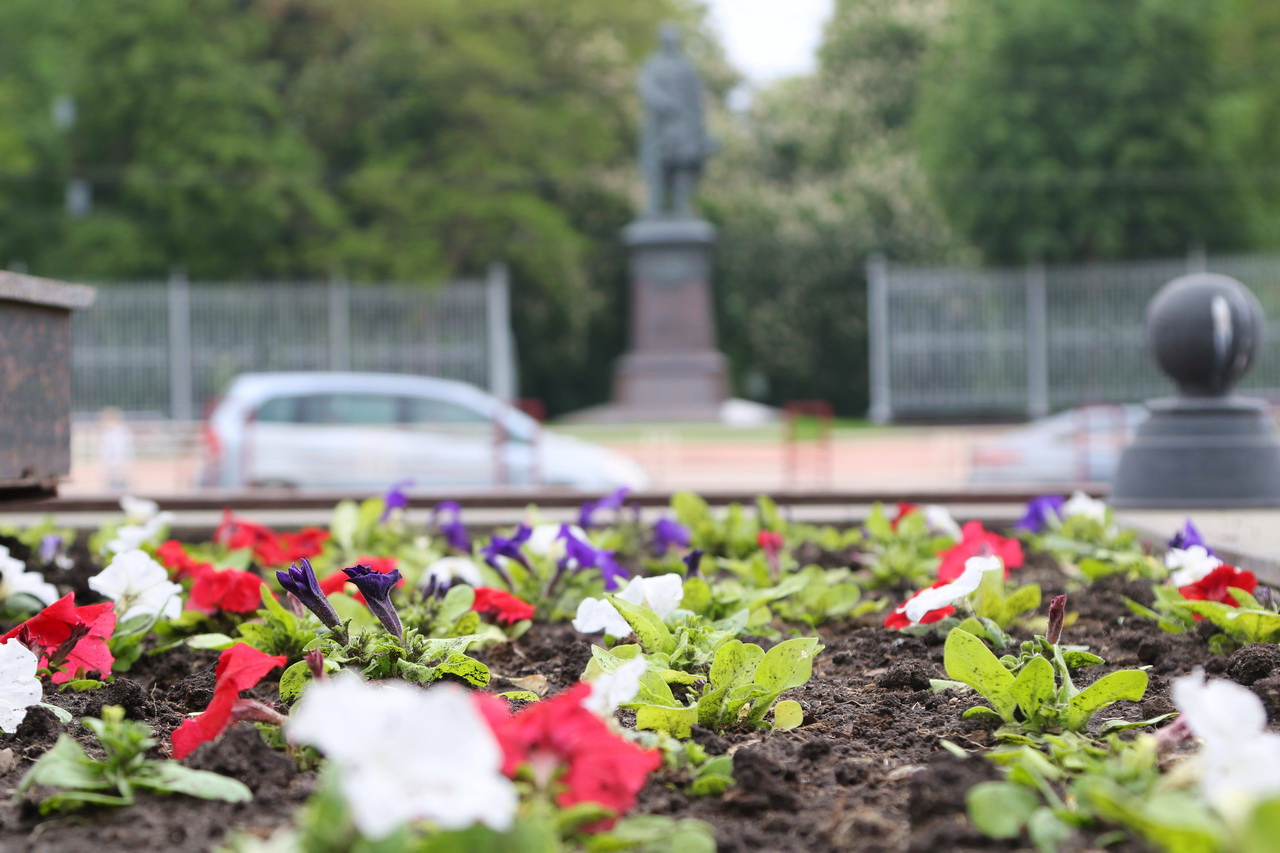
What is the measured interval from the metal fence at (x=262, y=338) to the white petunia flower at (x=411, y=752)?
18.8 meters

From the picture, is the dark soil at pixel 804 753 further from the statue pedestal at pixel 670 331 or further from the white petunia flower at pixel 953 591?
the statue pedestal at pixel 670 331

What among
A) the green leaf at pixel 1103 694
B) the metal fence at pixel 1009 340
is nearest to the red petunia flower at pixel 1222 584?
the green leaf at pixel 1103 694

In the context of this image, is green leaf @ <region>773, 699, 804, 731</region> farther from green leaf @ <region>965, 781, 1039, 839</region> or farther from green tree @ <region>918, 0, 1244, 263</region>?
green tree @ <region>918, 0, 1244, 263</region>

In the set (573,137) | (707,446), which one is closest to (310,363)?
(707,446)

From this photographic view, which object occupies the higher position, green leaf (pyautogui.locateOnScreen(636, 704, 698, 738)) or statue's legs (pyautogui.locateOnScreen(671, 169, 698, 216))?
statue's legs (pyautogui.locateOnScreen(671, 169, 698, 216))

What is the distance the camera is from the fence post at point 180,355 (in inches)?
791

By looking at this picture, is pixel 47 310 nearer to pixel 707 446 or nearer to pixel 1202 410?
pixel 1202 410

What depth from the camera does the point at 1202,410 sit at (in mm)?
5320

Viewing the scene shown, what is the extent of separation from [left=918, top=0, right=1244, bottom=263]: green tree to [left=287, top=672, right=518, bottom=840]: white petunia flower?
26.7 meters

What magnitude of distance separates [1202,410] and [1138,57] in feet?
76.0

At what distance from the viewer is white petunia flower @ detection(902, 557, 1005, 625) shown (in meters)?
2.31

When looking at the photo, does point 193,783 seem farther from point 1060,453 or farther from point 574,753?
point 1060,453

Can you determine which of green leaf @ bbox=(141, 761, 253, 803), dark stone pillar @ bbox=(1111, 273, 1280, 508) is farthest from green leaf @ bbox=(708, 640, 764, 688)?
dark stone pillar @ bbox=(1111, 273, 1280, 508)

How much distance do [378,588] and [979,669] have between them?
949mm
